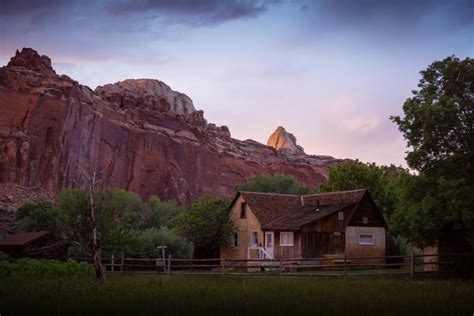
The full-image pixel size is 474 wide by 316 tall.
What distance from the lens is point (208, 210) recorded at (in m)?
49.7

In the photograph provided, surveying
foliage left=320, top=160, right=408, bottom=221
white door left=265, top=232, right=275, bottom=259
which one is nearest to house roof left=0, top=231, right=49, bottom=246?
white door left=265, top=232, right=275, bottom=259

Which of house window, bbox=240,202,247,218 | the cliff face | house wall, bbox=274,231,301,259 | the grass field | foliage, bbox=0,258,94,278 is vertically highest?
the cliff face

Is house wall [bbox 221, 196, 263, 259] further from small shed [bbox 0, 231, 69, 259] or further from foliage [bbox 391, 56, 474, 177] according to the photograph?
foliage [bbox 391, 56, 474, 177]

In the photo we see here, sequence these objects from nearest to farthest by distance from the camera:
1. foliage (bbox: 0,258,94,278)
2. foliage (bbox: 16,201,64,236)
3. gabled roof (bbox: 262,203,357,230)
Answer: foliage (bbox: 0,258,94,278) < gabled roof (bbox: 262,203,357,230) < foliage (bbox: 16,201,64,236)

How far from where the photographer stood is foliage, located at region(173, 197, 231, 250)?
4866 cm

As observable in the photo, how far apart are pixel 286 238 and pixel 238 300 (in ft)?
91.7

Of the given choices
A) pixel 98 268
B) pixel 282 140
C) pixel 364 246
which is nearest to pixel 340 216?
pixel 364 246

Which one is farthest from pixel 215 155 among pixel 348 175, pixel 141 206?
pixel 348 175

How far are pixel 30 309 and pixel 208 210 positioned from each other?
3412cm

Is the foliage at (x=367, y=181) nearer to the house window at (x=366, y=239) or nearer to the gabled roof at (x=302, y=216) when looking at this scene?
the house window at (x=366, y=239)

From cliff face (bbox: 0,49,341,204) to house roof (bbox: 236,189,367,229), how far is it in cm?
3995

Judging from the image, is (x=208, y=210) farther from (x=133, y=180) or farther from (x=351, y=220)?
(x=133, y=180)

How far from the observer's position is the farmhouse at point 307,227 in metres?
45.3

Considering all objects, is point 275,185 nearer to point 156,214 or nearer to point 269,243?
point 156,214
